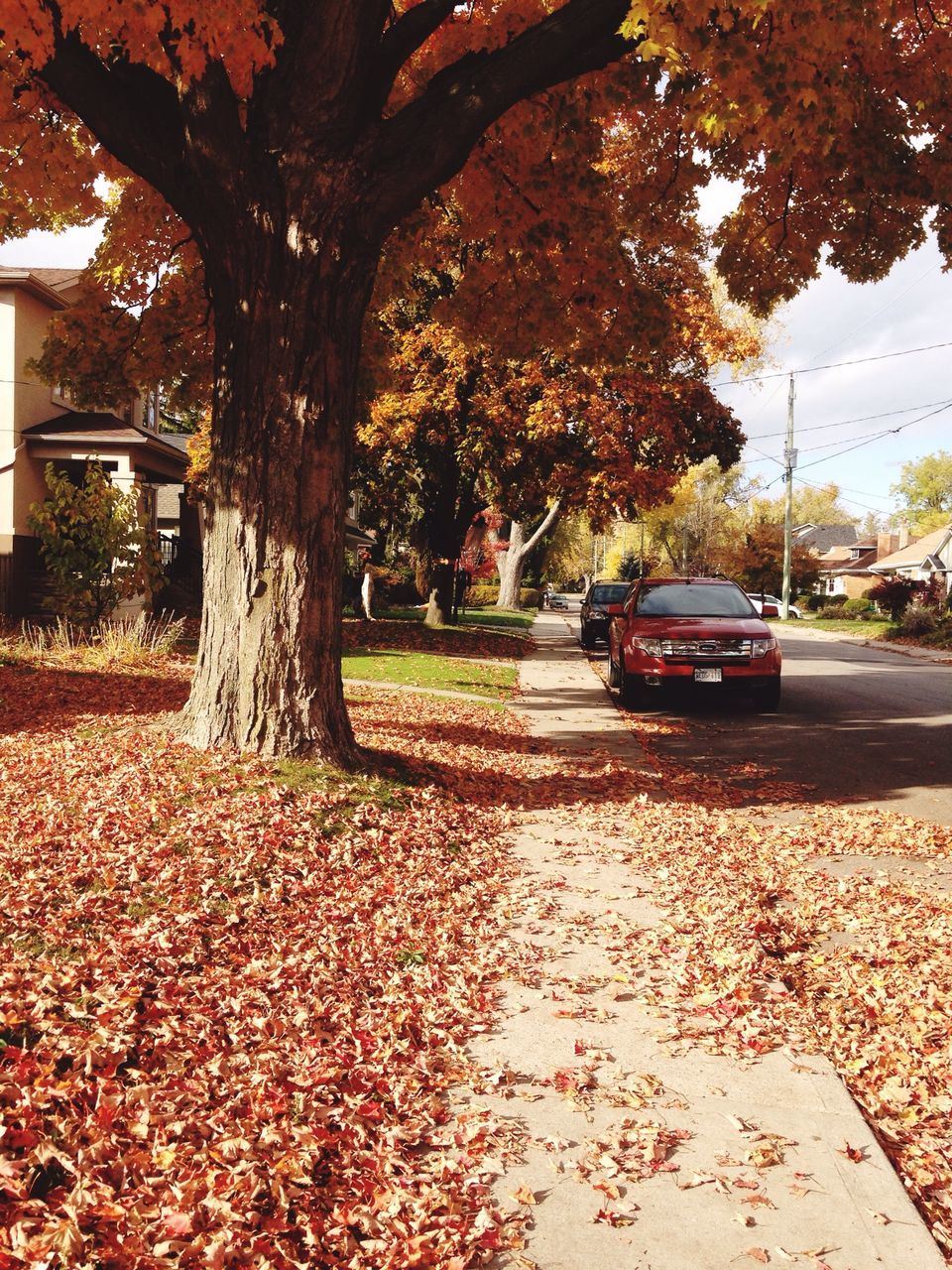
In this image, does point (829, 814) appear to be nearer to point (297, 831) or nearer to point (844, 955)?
point (844, 955)

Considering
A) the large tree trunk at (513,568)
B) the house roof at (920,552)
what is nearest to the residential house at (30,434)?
the large tree trunk at (513,568)

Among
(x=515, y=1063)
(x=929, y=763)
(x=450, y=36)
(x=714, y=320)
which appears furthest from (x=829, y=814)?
(x=714, y=320)

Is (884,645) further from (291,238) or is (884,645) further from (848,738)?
(291,238)

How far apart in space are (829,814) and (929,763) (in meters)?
2.78

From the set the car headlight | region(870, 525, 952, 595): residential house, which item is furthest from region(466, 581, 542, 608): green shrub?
the car headlight

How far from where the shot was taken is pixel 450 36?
1008 centimetres

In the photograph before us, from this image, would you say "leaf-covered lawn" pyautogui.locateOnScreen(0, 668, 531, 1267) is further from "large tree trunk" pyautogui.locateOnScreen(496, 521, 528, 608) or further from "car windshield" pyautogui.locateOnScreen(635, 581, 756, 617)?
"large tree trunk" pyautogui.locateOnScreen(496, 521, 528, 608)

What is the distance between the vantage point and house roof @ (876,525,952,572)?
6219cm

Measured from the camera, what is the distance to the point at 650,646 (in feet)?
44.9

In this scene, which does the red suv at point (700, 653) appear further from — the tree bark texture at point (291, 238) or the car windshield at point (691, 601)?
the tree bark texture at point (291, 238)

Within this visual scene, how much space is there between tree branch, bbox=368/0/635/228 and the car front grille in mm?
8059

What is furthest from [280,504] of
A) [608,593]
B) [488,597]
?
[488,597]

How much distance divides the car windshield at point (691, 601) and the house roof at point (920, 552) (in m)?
50.6

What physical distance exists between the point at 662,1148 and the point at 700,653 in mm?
10645
